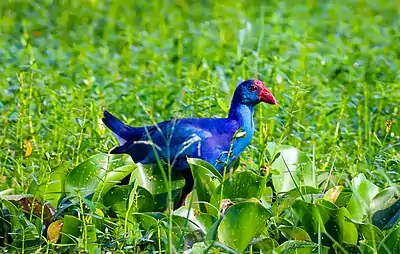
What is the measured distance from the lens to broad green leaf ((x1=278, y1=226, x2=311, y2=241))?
3516mm

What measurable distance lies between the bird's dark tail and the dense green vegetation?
0.27 ft

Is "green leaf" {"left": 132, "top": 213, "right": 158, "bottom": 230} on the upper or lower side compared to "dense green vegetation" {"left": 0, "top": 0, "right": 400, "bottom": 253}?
upper

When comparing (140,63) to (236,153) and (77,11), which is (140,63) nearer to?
(77,11)

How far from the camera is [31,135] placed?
186 inches

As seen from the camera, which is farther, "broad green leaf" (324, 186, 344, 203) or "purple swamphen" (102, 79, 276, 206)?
"purple swamphen" (102, 79, 276, 206)

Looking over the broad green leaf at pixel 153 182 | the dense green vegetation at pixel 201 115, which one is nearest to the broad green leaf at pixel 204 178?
the dense green vegetation at pixel 201 115

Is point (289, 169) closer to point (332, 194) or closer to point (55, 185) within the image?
point (332, 194)

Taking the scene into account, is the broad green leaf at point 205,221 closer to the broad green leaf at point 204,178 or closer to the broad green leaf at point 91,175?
the broad green leaf at point 204,178

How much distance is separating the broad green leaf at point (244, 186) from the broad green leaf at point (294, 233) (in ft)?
0.90

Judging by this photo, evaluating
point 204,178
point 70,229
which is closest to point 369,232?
point 204,178

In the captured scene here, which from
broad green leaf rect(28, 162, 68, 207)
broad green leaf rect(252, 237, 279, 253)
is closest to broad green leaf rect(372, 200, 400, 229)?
broad green leaf rect(252, 237, 279, 253)

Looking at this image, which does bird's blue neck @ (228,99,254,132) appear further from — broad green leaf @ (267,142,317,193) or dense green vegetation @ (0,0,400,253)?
broad green leaf @ (267,142,317,193)

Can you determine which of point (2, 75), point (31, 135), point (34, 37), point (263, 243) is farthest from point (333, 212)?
point (34, 37)

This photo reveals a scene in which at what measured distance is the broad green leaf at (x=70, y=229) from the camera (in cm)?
355
